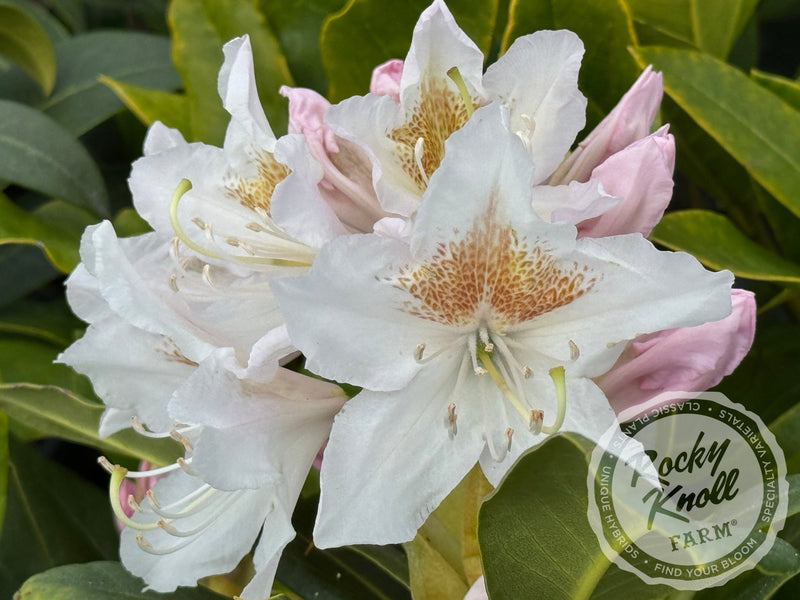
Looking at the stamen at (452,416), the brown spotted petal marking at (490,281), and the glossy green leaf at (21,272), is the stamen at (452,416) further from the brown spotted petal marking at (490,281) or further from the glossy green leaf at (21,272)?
the glossy green leaf at (21,272)

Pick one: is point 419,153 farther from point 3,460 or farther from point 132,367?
point 3,460

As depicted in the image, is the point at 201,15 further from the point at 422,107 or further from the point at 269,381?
the point at 269,381

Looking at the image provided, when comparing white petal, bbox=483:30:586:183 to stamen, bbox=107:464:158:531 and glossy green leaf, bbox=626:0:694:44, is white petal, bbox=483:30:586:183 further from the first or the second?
glossy green leaf, bbox=626:0:694:44

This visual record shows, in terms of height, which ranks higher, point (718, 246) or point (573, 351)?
point (573, 351)

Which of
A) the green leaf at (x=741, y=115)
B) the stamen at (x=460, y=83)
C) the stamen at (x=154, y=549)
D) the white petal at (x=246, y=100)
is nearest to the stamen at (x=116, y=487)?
the stamen at (x=154, y=549)

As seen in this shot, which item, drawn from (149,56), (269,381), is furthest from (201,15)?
(269,381)

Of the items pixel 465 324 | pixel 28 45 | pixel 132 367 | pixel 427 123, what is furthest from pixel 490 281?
pixel 28 45

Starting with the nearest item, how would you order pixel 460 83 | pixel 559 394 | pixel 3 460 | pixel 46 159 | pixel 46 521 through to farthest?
pixel 559 394 → pixel 460 83 → pixel 3 460 → pixel 46 521 → pixel 46 159
